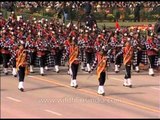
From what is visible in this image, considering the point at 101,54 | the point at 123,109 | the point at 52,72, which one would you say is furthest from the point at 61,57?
the point at 123,109

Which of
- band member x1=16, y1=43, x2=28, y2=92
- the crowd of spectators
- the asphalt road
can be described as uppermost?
the crowd of spectators

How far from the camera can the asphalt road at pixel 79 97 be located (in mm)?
23938

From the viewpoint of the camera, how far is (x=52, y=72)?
106 ft

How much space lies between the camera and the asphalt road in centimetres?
2394

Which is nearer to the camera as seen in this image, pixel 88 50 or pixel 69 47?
pixel 69 47

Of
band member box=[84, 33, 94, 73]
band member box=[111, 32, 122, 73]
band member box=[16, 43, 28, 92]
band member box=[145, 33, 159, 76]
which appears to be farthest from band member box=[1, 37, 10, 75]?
band member box=[145, 33, 159, 76]

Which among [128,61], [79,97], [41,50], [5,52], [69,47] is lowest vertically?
[79,97]

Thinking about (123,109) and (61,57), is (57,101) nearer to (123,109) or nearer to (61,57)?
(123,109)

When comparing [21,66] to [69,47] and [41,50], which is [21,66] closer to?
[69,47]

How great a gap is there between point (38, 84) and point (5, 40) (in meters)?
3.24

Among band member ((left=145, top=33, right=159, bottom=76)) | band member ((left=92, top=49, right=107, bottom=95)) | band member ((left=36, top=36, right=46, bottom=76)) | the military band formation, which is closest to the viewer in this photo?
band member ((left=92, top=49, right=107, bottom=95))

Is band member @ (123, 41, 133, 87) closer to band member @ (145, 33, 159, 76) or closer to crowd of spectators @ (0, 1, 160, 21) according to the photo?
band member @ (145, 33, 159, 76)

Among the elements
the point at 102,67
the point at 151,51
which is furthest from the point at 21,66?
the point at 151,51

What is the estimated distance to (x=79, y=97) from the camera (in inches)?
1053
